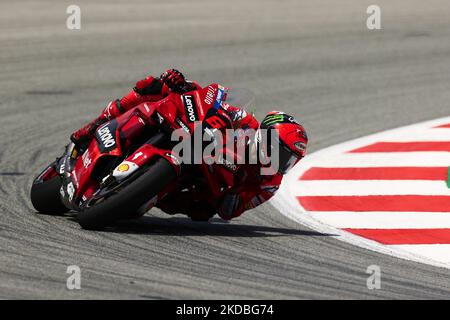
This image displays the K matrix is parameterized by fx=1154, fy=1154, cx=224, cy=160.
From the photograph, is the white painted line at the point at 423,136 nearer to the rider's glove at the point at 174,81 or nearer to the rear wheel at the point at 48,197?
the rider's glove at the point at 174,81

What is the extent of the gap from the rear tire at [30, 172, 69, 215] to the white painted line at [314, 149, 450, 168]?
135 inches

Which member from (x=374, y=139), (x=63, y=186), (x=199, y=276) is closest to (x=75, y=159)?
(x=63, y=186)

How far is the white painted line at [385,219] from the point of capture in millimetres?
9297

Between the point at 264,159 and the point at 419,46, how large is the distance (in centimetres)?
1049

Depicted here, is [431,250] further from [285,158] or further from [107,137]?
[107,137]

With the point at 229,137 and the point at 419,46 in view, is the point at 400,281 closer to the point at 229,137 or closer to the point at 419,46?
the point at 229,137

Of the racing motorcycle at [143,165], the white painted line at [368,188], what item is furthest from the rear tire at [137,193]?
the white painted line at [368,188]

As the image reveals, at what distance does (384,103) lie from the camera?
15008mm

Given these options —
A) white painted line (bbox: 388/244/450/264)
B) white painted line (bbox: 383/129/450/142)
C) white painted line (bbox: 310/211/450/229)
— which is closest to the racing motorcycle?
white painted line (bbox: 310/211/450/229)

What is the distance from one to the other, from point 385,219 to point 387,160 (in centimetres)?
242

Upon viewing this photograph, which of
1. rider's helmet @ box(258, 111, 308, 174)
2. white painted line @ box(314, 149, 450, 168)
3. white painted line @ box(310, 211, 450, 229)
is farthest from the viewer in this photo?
white painted line @ box(314, 149, 450, 168)

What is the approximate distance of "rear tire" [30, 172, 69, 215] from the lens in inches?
360

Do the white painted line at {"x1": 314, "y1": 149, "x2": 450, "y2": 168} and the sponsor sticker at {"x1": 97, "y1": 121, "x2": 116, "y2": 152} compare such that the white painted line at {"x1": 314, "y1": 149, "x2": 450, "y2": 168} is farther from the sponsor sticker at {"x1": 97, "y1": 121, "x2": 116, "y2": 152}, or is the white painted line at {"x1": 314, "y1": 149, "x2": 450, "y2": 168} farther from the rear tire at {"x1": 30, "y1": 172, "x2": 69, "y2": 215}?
the sponsor sticker at {"x1": 97, "y1": 121, "x2": 116, "y2": 152}
